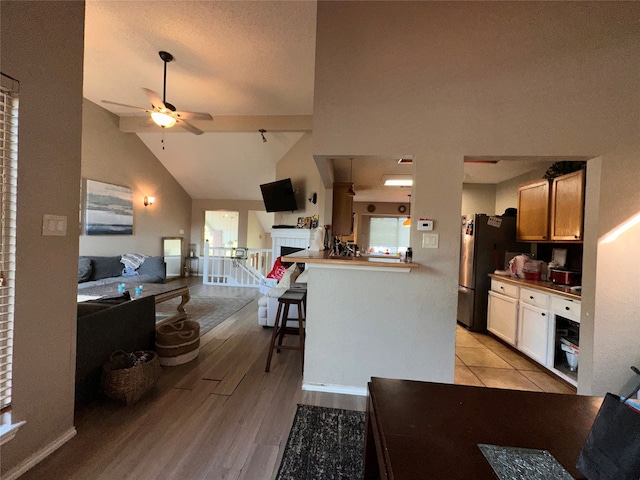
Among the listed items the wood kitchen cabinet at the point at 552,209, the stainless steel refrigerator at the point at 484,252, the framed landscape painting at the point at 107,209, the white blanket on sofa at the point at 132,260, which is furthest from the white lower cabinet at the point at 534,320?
the framed landscape painting at the point at 107,209

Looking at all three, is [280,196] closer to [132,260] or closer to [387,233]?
[132,260]

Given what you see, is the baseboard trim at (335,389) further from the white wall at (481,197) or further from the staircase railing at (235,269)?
the staircase railing at (235,269)

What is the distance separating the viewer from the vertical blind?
132 cm

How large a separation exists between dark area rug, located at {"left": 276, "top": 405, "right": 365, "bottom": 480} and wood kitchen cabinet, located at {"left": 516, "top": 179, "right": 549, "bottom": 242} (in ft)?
9.37

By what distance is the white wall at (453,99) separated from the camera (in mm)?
2037

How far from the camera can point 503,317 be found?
10.9ft

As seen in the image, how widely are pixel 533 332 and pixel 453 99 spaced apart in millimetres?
2482

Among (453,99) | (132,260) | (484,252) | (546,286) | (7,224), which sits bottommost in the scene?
(132,260)

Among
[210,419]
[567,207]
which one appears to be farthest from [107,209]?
[567,207]

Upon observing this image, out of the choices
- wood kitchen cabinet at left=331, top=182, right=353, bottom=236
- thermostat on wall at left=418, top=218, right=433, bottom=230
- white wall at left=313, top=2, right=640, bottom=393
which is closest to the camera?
white wall at left=313, top=2, right=640, bottom=393

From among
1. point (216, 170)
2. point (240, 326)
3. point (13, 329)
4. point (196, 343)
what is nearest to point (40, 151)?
point (13, 329)

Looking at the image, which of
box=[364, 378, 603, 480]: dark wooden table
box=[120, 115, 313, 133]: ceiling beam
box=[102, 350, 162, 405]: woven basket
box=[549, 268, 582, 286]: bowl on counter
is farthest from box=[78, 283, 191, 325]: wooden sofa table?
box=[549, 268, 582, 286]: bowl on counter

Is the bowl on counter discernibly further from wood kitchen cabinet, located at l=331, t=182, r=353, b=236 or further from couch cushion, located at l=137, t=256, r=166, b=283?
couch cushion, located at l=137, t=256, r=166, b=283

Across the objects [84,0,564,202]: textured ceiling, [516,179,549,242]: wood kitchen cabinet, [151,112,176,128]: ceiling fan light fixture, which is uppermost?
[84,0,564,202]: textured ceiling
